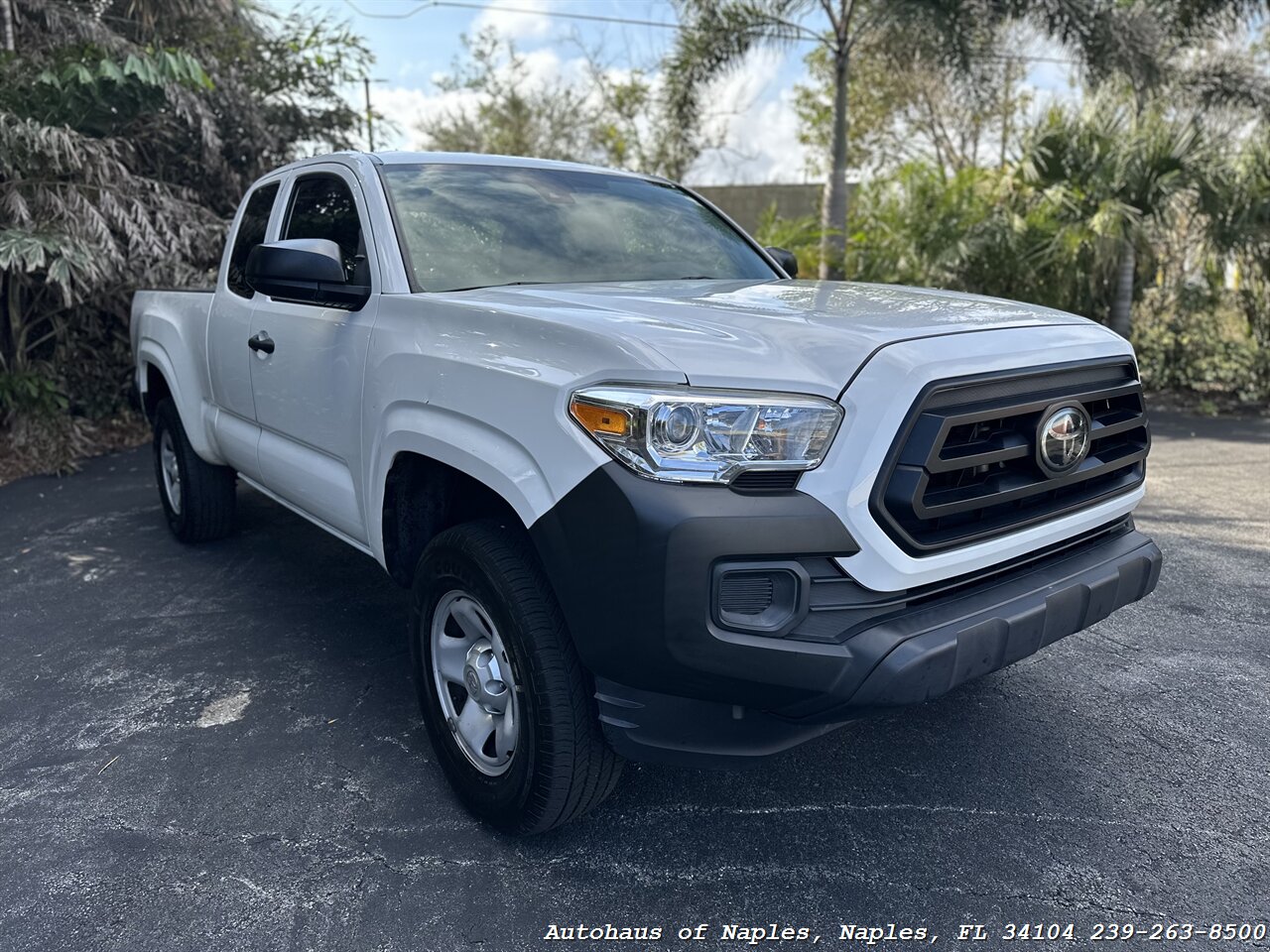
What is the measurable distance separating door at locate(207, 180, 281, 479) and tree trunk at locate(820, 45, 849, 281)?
26.4 ft

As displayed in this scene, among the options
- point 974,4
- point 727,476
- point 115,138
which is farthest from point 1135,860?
point 974,4

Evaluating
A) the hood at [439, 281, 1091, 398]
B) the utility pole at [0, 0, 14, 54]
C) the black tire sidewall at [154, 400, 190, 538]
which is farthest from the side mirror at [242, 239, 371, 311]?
the utility pole at [0, 0, 14, 54]

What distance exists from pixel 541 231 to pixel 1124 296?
8.65m

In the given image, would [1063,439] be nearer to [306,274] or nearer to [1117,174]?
[306,274]

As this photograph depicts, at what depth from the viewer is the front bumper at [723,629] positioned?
196 cm

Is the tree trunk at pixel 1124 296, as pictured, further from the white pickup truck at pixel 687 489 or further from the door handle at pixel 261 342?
the door handle at pixel 261 342

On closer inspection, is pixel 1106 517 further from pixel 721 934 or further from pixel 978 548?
pixel 721 934

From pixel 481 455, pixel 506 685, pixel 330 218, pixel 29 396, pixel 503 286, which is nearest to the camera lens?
pixel 481 455

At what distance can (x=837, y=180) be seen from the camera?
40.4ft

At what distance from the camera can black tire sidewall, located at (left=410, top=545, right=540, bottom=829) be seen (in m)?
2.29

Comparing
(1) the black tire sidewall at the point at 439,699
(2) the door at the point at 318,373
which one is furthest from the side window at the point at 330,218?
(1) the black tire sidewall at the point at 439,699

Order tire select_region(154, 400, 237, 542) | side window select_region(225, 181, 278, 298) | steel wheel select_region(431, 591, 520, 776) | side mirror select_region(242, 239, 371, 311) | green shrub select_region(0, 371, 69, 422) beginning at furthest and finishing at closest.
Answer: green shrub select_region(0, 371, 69, 422), tire select_region(154, 400, 237, 542), side window select_region(225, 181, 278, 298), side mirror select_region(242, 239, 371, 311), steel wheel select_region(431, 591, 520, 776)

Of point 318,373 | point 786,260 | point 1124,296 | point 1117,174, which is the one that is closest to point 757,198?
point 1124,296

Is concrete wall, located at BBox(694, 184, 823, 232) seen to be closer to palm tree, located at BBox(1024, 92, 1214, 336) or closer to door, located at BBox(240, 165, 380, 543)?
palm tree, located at BBox(1024, 92, 1214, 336)
